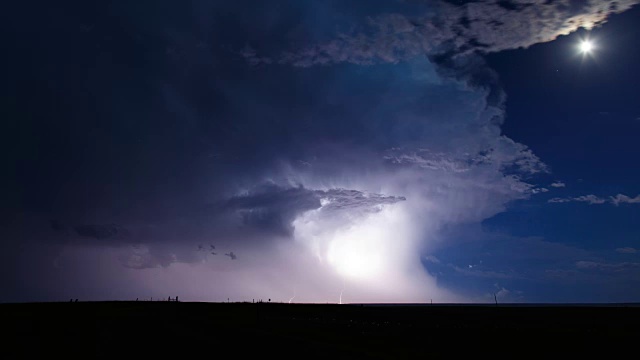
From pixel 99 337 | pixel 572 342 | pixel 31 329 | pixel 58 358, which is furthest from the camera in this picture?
pixel 31 329

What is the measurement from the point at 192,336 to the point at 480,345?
86.9 feet

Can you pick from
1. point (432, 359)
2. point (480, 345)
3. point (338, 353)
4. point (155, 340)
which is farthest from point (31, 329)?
point (480, 345)

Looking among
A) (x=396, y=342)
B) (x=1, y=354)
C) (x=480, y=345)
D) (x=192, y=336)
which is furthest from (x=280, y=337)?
(x=1, y=354)

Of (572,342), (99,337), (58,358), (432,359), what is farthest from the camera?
(572,342)

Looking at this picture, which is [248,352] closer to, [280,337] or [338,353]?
[338,353]

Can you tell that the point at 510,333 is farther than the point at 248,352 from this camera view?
Yes

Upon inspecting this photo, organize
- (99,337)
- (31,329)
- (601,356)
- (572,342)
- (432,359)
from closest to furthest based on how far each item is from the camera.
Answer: (432,359), (601,356), (99,337), (572,342), (31,329)

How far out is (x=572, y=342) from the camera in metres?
44.0

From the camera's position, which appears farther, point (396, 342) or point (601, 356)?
point (396, 342)

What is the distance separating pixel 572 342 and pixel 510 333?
8.26m

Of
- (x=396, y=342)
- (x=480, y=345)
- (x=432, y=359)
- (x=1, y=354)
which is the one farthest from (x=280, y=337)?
(x=1, y=354)

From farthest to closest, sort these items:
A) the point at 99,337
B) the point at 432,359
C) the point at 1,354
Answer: the point at 99,337 < the point at 432,359 < the point at 1,354

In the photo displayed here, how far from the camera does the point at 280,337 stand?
137ft

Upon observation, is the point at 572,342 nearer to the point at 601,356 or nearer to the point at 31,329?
the point at 601,356
